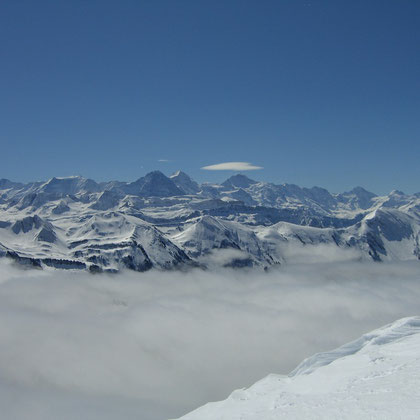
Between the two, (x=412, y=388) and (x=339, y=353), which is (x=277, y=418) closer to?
(x=412, y=388)

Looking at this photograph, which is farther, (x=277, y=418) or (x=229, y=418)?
(x=229, y=418)

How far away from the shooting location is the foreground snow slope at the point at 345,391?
37.6m

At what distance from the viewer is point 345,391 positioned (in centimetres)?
4453

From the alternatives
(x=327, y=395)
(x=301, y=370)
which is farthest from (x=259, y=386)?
(x=327, y=395)

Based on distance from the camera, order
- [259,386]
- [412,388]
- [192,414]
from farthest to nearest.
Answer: [259,386] < [192,414] < [412,388]

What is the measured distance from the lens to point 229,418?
45.5 m

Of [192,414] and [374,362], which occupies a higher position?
[374,362]

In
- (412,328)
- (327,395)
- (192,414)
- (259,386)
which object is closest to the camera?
(327,395)

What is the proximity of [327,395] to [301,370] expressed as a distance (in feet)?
74.7

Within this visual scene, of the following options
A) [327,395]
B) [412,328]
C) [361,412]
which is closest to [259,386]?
[327,395]

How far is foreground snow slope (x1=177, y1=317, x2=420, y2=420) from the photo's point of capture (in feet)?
123

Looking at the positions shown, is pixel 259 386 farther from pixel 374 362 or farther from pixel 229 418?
pixel 374 362

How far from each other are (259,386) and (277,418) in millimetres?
19042

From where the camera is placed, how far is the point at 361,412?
36812mm
